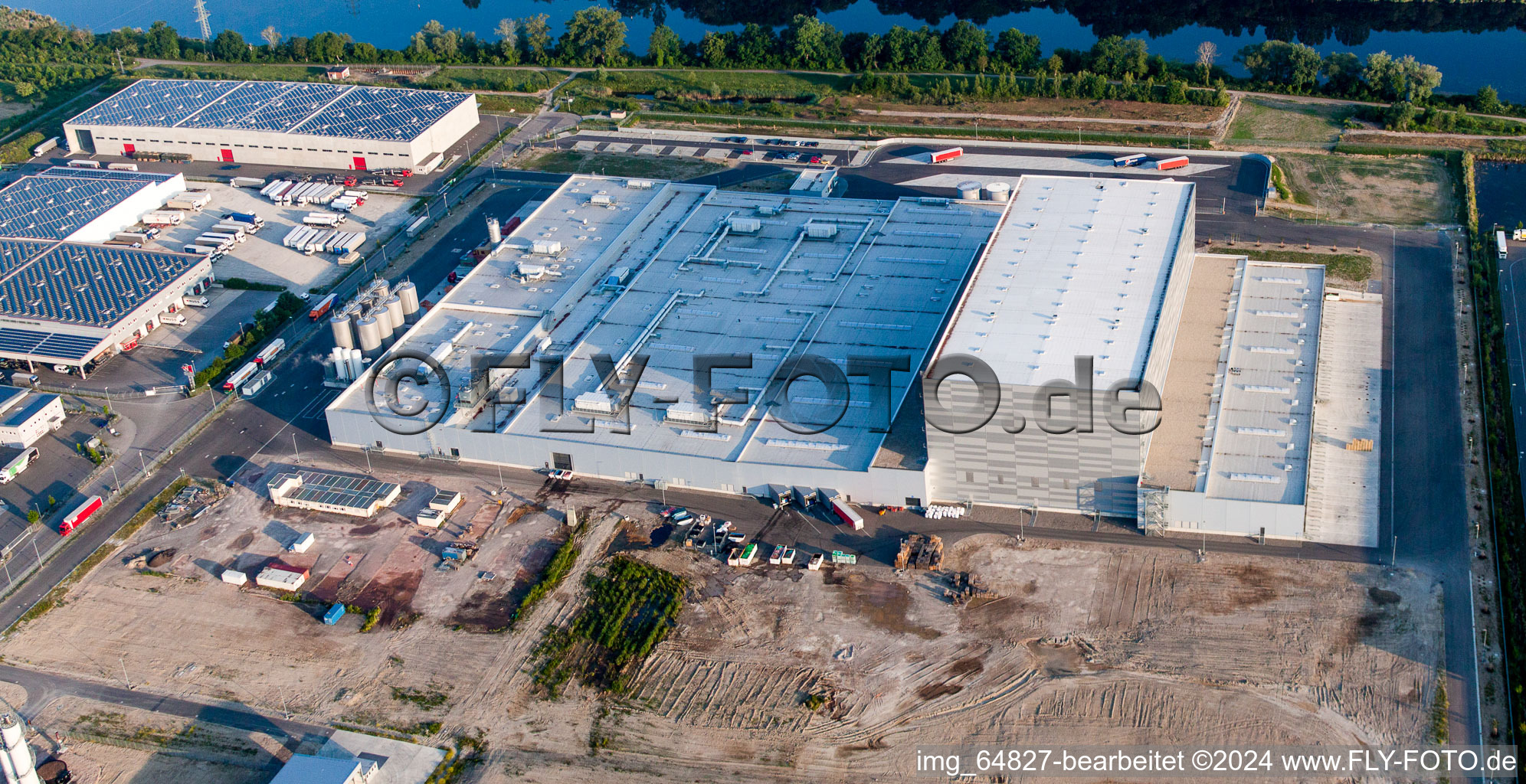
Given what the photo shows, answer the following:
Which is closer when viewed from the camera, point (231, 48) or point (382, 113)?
point (382, 113)

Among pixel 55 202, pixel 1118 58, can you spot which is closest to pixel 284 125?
pixel 55 202

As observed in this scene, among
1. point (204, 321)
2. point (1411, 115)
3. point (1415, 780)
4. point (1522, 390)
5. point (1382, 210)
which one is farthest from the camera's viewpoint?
point (1411, 115)

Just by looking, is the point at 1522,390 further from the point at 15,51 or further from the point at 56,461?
the point at 15,51

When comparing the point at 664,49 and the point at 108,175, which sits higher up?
the point at 664,49

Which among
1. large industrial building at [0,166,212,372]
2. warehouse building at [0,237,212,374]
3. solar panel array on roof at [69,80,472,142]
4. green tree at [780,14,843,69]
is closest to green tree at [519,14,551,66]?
solar panel array on roof at [69,80,472,142]

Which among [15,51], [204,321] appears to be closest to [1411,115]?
[204,321]

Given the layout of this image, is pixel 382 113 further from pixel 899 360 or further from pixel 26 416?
pixel 899 360
